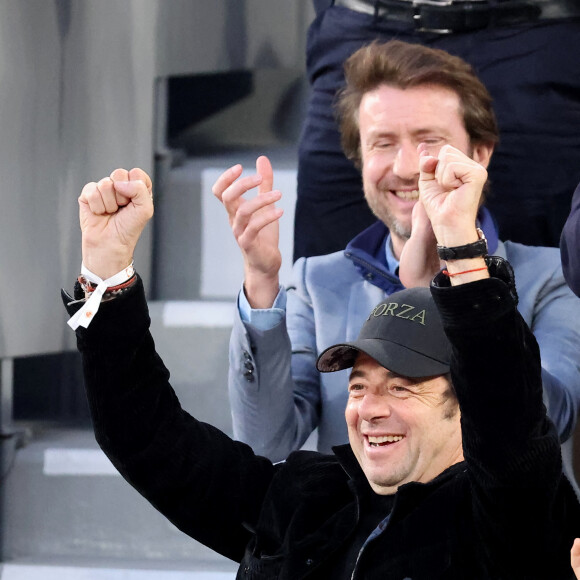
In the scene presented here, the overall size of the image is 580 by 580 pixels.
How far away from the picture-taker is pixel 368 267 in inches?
70.3

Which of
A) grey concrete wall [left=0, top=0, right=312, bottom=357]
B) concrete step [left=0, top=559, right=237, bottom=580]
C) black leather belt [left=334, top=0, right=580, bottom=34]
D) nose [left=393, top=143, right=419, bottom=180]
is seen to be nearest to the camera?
nose [left=393, top=143, right=419, bottom=180]

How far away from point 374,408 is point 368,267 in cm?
41

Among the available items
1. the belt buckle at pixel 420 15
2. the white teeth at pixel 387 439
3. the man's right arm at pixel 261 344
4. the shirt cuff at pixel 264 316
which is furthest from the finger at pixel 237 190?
the belt buckle at pixel 420 15

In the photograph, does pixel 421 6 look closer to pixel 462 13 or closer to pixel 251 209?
pixel 462 13

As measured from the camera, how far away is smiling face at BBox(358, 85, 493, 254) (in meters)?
1.78

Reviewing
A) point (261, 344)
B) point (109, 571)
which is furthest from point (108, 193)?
point (109, 571)

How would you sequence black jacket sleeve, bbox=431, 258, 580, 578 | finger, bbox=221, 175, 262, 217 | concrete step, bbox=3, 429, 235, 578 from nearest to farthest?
black jacket sleeve, bbox=431, 258, 580, 578
finger, bbox=221, 175, 262, 217
concrete step, bbox=3, 429, 235, 578

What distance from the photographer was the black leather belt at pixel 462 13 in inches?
76.2

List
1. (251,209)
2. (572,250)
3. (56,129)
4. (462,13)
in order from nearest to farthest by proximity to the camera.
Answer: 1. (572,250)
2. (251,209)
3. (462,13)
4. (56,129)

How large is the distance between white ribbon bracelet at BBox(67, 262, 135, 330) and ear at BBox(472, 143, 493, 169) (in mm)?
617

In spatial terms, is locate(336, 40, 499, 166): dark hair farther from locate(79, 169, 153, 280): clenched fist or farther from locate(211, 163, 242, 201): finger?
locate(79, 169, 153, 280): clenched fist

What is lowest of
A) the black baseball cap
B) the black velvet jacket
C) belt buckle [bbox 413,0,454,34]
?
the black velvet jacket

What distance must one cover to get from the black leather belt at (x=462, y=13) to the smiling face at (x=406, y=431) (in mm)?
764

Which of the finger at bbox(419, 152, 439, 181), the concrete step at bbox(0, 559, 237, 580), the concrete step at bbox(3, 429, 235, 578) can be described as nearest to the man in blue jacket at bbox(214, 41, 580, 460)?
the finger at bbox(419, 152, 439, 181)
